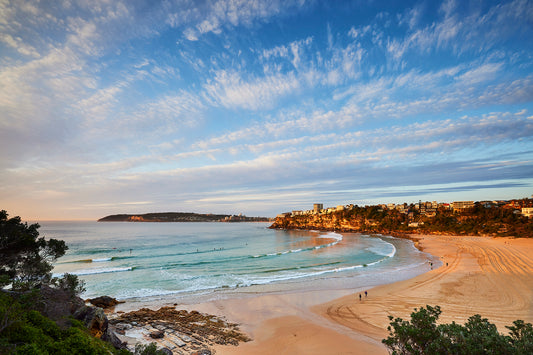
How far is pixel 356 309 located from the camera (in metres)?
20.8

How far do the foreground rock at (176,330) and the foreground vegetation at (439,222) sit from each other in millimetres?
86578

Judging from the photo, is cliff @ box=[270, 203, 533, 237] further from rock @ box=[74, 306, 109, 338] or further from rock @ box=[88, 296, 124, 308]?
rock @ box=[74, 306, 109, 338]

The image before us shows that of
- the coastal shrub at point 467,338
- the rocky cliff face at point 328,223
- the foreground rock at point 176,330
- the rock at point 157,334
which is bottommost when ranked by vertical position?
the rocky cliff face at point 328,223

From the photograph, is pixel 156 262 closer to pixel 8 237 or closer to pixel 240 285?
pixel 240 285

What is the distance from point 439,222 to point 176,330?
108929mm

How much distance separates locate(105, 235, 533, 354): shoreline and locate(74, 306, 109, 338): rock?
6.58m

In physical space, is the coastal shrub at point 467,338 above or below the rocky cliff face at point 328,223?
above

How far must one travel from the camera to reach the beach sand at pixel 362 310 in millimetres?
15469

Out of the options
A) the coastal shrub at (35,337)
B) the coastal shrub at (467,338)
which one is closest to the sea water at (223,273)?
the coastal shrub at (35,337)

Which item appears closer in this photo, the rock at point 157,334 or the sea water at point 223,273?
the rock at point 157,334

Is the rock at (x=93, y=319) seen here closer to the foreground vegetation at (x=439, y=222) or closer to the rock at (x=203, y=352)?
the rock at (x=203, y=352)

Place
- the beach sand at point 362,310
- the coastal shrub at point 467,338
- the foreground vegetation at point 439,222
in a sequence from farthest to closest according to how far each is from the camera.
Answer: the foreground vegetation at point 439,222 < the beach sand at point 362,310 < the coastal shrub at point 467,338

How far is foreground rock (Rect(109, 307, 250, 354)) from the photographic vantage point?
15.0 m

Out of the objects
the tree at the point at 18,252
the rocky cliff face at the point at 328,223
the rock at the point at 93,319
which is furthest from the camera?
the rocky cliff face at the point at 328,223
